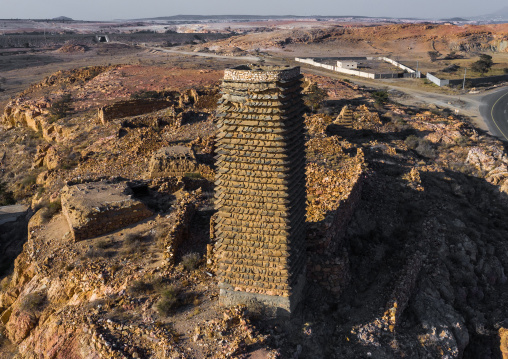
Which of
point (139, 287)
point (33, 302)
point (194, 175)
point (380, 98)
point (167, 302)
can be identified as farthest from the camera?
point (380, 98)

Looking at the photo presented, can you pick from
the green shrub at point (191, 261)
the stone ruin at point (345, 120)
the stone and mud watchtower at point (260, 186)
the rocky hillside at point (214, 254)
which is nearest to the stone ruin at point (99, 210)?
the rocky hillside at point (214, 254)

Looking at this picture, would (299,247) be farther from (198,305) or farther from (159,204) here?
(159,204)

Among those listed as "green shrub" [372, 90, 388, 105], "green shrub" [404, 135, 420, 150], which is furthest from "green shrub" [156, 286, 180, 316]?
"green shrub" [372, 90, 388, 105]

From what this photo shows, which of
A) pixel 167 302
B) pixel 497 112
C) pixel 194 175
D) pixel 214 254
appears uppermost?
pixel 194 175

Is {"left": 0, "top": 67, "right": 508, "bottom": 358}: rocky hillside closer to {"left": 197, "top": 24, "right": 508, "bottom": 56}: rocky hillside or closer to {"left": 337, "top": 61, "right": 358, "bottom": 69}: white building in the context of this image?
{"left": 337, "top": 61, "right": 358, "bottom": 69}: white building

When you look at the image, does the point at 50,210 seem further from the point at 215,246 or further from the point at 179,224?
the point at 215,246

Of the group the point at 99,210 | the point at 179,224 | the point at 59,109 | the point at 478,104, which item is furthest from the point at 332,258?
the point at 478,104

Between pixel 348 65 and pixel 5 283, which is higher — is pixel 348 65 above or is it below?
above
